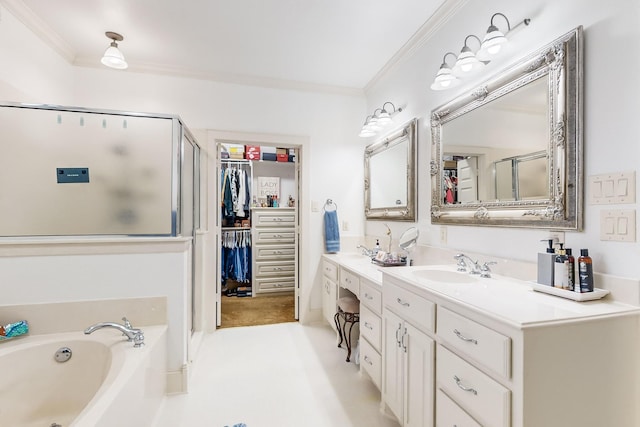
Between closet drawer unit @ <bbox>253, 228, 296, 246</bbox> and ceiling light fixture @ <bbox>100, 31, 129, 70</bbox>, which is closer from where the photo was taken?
ceiling light fixture @ <bbox>100, 31, 129, 70</bbox>

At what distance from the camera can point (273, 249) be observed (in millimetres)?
4391

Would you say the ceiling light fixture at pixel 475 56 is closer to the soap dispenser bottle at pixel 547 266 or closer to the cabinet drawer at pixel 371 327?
the soap dispenser bottle at pixel 547 266

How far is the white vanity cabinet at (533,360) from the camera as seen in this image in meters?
0.89

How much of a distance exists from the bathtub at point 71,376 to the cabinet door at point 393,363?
4.23 ft

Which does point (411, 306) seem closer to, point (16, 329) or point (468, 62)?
point (468, 62)

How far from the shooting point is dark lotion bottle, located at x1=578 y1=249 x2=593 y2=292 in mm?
1123

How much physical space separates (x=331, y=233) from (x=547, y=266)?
2.13 meters

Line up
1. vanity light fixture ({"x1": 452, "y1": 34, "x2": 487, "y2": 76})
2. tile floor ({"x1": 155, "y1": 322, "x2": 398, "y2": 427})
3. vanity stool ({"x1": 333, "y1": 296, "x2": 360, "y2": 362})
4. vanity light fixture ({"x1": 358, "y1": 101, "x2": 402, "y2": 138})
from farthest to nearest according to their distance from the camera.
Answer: vanity light fixture ({"x1": 358, "y1": 101, "x2": 402, "y2": 138})
vanity stool ({"x1": 333, "y1": 296, "x2": 360, "y2": 362})
tile floor ({"x1": 155, "y1": 322, "x2": 398, "y2": 427})
vanity light fixture ({"x1": 452, "y1": 34, "x2": 487, "y2": 76})

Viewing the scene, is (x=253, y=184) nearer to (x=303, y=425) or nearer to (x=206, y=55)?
(x=206, y=55)

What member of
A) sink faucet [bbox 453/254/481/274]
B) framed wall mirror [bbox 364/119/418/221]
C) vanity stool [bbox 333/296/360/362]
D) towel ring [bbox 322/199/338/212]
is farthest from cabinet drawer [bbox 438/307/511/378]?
towel ring [bbox 322/199/338/212]

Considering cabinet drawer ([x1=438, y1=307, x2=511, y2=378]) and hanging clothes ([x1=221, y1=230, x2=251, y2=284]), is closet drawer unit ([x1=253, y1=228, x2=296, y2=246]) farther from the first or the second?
cabinet drawer ([x1=438, y1=307, x2=511, y2=378])

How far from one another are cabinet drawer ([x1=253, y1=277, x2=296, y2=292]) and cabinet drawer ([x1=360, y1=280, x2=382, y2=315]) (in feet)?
8.09

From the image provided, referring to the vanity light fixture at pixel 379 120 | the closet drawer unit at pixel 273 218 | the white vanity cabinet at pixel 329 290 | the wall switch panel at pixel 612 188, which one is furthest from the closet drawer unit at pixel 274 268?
the wall switch panel at pixel 612 188

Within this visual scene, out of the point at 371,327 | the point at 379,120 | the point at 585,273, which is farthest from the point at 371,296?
the point at 379,120
